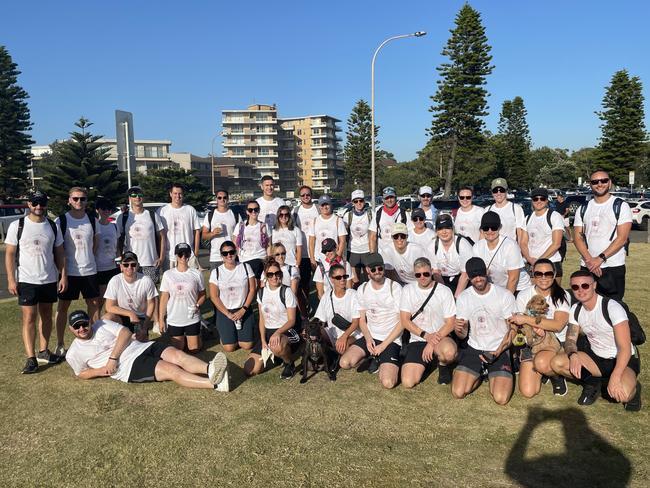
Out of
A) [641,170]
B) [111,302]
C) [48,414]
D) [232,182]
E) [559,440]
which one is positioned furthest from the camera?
Answer: [232,182]

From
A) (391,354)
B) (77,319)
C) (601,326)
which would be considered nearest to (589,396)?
(601,326)

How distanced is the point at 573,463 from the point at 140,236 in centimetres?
588

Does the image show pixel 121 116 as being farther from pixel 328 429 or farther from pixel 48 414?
Result: pixel 328 429

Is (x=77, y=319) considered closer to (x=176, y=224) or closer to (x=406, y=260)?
(x=176, y=224)

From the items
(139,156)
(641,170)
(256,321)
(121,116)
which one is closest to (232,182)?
(139,156)

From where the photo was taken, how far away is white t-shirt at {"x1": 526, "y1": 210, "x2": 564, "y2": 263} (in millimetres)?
6141

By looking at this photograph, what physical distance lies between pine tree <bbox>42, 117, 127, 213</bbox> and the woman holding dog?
3430 cm

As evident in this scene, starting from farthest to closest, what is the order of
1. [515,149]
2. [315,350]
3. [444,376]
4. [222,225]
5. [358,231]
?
[515,149]
[358,231]
[222,225]
[315,350]
[444,376]

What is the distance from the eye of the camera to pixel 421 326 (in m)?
5.25

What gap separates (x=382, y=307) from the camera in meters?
5.41

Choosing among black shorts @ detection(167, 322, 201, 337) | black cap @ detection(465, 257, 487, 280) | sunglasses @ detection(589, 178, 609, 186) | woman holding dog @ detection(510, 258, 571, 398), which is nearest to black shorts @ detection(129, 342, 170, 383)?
black shorts @ detection(167, 322, 201, 337)

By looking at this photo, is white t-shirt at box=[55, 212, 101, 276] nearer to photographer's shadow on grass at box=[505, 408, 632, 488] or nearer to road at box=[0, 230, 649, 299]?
photographer's shadow on grass at box=[505, 408, 632, 488]

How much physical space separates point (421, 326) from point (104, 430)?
10.8ft

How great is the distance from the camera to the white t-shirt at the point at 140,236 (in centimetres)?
681
